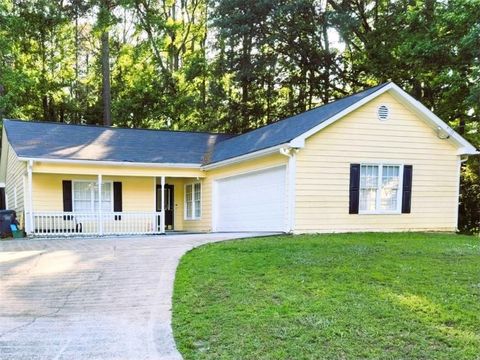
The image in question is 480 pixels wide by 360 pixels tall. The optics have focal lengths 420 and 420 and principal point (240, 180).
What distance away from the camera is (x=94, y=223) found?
14172mm

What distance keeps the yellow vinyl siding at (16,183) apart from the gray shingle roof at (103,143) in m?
0.81

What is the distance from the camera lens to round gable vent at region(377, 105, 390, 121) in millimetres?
11828

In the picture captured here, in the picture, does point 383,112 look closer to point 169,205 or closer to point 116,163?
point 116,163

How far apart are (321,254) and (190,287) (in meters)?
2.65

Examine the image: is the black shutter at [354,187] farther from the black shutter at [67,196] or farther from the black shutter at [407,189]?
the black shutter at [67,196]

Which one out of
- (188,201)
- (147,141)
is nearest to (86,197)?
(147,141)

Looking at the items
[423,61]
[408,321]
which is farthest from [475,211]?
[408,321]

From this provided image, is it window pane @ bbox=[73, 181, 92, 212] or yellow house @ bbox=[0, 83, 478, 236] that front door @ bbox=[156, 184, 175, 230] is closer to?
yellow house @ bbox=[0, 83, 478, 236]

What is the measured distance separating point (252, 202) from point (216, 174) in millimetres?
2257

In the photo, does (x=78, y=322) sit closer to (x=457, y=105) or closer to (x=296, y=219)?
(x=296, y=219)

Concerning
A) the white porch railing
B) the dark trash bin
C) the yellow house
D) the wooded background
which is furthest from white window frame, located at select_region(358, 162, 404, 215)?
the dark trash bin

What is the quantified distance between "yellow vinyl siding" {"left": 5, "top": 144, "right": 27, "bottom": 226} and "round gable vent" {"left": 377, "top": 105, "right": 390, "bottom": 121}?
10.9m

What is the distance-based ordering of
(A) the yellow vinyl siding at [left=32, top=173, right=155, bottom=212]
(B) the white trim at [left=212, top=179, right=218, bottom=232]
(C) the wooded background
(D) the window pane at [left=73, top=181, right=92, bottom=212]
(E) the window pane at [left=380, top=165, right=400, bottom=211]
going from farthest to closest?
(C) the wooded background, (B) the white trim at [left=212, top=179, right=218, bottom=232], (D) the window pane at [left=73, top=181, right=92, bottom=212], (A) the yellow vinyl siding at [left=32, top=173, right=155, bottom=212], (E) the window pane at [left=380, top=165, right=400, bottom=211]

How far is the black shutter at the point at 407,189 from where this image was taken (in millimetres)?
11961
